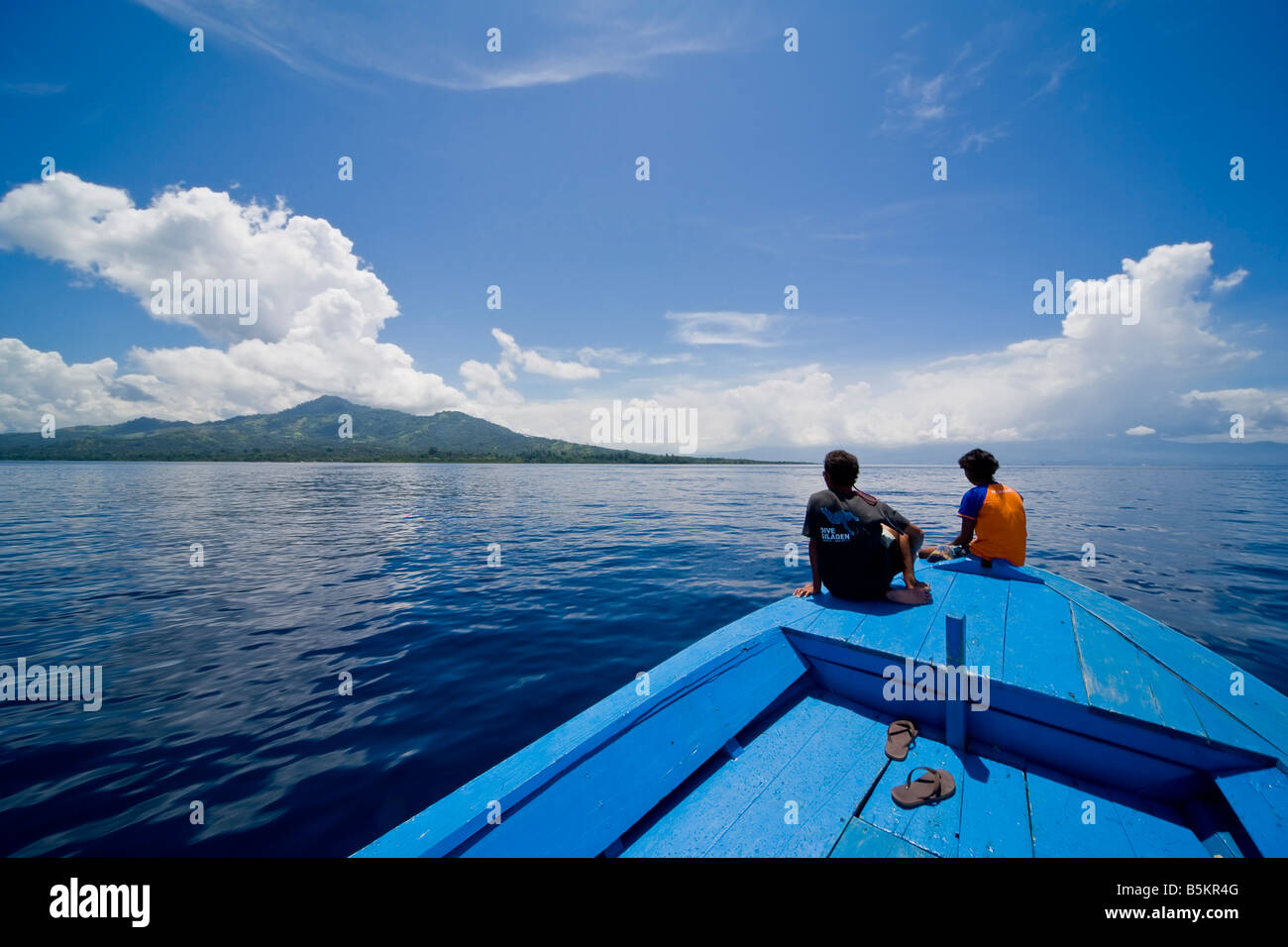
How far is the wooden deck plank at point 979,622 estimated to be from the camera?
4.00 metres

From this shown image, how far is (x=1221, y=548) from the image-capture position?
16078 millimetres

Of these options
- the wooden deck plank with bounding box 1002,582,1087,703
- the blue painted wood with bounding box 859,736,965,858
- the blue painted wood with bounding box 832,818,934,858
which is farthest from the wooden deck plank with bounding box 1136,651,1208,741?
the blue painted wood with bounding box 832,818,934,858

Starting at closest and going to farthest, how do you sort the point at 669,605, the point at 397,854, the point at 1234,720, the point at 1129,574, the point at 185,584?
the point at 397,854, the point at 1234,720, the point at 669,605, the point at 185,584, the point at 1129,574

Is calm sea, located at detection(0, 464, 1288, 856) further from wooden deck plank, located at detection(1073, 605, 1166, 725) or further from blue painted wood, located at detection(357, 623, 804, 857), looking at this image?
wooden deck plank, located at detection(1073, 605, 1166, 725)

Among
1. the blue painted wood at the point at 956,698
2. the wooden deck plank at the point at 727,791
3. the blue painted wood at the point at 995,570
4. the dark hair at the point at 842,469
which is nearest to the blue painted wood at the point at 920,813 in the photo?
the blue painted wood at the point at 956,698

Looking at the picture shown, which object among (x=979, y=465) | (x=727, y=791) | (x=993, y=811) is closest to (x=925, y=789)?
(x=993, y=811)

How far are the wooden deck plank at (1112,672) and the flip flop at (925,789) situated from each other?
1161 millimetres

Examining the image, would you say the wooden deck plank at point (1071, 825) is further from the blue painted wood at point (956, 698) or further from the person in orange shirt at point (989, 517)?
the person in orange shirt at point (989, 517)

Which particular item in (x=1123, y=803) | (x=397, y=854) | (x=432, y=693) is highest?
(x=397, y=854)

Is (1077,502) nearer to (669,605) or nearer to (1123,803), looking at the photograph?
(669,605)
